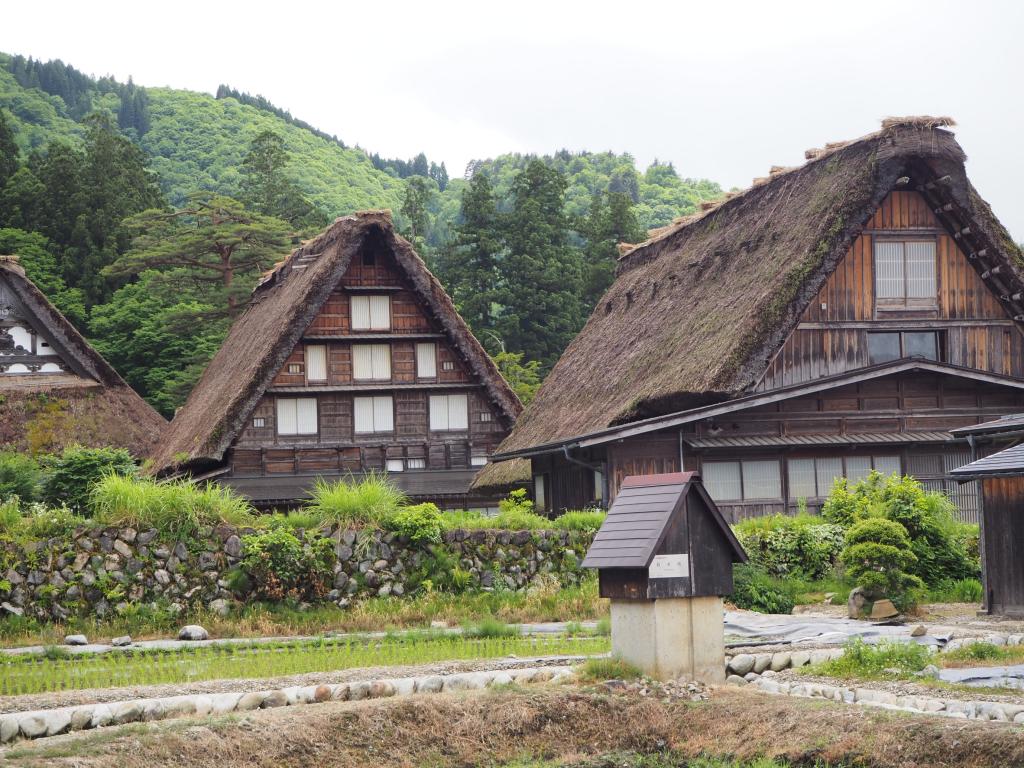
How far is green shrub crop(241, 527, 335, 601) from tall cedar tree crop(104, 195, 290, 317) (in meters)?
31.8

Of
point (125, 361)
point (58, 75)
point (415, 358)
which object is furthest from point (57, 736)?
point (58, 75)

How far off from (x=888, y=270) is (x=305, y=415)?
1522 cm

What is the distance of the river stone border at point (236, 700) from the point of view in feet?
36.4

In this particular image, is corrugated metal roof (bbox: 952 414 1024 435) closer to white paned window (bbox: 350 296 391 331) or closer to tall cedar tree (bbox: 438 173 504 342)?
white paned window (bbox: 350 296 391 331)

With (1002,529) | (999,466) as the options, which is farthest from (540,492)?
(999,466)

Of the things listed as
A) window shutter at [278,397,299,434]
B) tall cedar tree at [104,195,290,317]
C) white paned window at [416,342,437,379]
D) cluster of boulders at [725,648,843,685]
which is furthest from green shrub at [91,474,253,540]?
tall cedar tree at [104,195,290,317]

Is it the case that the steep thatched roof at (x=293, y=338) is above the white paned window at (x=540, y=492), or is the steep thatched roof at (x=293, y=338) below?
above

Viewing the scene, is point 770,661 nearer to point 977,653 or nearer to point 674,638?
point 674,638

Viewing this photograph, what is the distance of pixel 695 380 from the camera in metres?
25.1

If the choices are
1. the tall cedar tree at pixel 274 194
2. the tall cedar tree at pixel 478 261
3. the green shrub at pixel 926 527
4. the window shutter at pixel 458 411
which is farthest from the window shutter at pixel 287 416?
the tall cedar tree at pixel 274 194

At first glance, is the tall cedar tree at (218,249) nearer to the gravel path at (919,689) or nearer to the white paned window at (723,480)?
the white paned window at (723,480)

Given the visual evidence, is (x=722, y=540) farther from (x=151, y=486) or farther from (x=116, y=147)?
(x=116, y=147)

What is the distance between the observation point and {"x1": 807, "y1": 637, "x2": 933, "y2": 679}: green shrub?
12.9m

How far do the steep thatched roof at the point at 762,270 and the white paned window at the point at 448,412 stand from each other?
14.3ft
